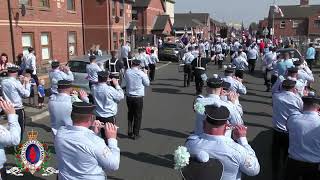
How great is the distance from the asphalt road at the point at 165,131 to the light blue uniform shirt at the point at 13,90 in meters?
1.24

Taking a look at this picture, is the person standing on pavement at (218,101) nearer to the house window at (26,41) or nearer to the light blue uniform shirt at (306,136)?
the light blue uniform shirt at (306,136)

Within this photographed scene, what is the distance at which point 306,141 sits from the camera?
219 inches

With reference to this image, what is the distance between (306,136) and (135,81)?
542cm

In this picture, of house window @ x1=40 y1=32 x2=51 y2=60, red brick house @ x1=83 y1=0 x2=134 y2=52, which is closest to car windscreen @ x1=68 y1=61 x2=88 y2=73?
house window @ x1=40 y1=32 x2=51 y2=60

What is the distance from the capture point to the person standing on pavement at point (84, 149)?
13.4 ft

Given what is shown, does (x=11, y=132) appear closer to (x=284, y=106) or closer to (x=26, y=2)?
(x=284, y=106)

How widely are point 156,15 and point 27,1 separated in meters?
35.1

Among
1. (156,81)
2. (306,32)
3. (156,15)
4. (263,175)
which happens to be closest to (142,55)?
(156,81)

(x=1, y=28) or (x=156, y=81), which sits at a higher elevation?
(x=1, y=28)

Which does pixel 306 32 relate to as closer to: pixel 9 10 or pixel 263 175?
pixel 9 10

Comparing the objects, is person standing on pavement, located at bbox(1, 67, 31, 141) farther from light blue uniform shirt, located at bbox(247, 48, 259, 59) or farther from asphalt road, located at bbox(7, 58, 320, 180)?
light blue uniform shirt, located at bbox(247, 48, 259, 59)

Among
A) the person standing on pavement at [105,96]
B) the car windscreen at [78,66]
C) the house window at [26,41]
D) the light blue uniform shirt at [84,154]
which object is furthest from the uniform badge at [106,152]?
the house window at [26,41]

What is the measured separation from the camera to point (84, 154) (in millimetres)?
4105

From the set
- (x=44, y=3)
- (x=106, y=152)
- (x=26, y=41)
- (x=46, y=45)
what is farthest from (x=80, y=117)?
(x=44, y=3)
